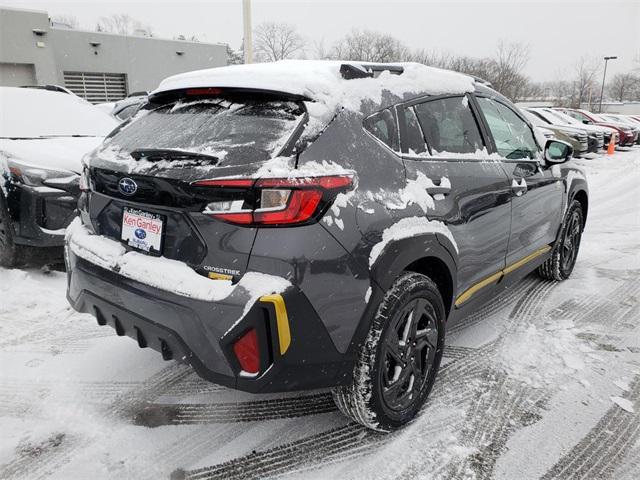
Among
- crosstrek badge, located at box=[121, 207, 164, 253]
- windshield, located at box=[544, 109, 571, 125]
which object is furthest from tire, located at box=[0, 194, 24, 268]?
windshield, located at box=[544, 109, 571, 125]

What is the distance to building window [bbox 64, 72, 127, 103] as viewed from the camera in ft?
79.8

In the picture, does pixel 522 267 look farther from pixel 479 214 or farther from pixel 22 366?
pixel 22 366

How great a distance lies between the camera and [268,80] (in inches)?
86.2

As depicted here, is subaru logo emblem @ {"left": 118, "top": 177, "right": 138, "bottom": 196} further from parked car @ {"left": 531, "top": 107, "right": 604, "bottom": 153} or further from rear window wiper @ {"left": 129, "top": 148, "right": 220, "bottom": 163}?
parked car @ {"left": 531, "top": 107, "right": 604, "bottom": 153}

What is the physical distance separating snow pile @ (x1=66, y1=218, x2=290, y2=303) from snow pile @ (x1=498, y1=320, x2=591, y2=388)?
6.28 feet

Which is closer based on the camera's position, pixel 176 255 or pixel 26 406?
pixel 176 255

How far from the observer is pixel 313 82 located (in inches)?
85.0

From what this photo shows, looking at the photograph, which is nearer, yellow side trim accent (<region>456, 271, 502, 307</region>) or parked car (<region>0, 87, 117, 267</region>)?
yellow side trim accent (<region>456, 271, 502, 307</region>)

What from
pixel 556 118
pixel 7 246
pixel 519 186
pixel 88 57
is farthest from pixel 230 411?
pixel 88 57

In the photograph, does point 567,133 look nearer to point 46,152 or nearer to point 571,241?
point 571,241

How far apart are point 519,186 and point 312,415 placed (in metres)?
1.98

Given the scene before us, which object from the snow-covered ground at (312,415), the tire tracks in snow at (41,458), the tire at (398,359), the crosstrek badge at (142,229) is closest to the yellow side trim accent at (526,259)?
the snow-covered ground at (312,415)

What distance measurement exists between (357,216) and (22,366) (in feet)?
7.72

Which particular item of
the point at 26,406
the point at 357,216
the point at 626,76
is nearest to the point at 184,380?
the point at 26,406
